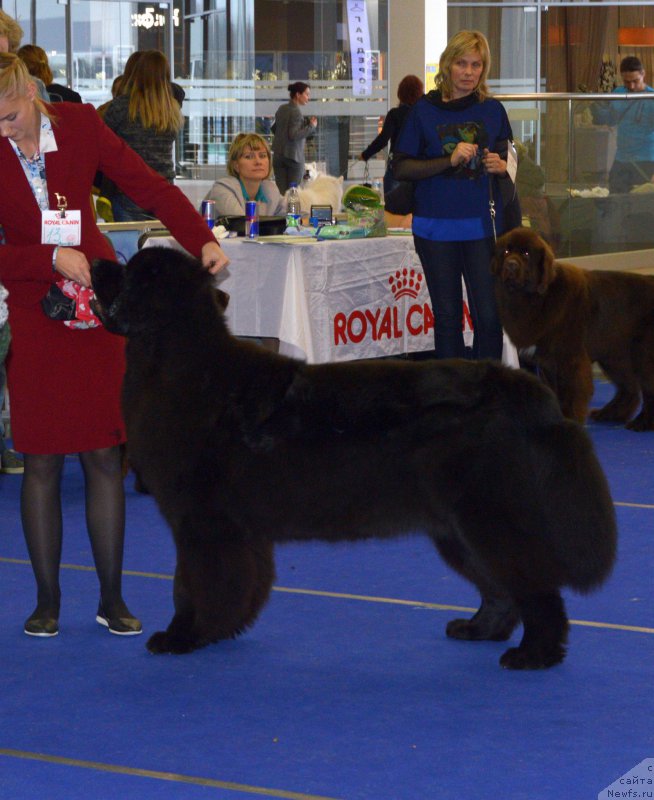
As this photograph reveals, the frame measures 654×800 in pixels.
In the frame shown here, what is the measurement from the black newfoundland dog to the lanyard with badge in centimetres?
21

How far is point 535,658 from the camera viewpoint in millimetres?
3148

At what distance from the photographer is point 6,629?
11.7ft

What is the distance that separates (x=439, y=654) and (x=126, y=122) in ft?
15.8

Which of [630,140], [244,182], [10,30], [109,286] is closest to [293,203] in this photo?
[244,182]

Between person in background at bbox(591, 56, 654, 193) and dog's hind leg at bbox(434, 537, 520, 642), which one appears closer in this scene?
dog's hind leg at bbox(434, 537, 520, 642)

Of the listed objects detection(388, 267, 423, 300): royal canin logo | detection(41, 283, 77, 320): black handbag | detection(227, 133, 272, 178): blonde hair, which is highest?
detection(227, 133, 272, 178): blonde hair

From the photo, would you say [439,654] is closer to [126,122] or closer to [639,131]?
[126,122]

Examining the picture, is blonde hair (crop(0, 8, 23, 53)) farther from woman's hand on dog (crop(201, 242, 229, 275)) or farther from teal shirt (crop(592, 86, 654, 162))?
teal shirt (crop(592, 86, 654, 162))

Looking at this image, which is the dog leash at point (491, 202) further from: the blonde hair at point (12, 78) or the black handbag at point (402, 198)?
the blonde hair at point (12, 78)

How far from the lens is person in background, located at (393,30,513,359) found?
571 centimetres

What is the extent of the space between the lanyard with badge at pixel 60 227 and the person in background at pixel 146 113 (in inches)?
148

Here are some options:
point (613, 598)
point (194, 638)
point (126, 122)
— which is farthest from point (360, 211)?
point (194, 638)

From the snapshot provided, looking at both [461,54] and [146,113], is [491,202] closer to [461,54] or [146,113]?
[461,54]

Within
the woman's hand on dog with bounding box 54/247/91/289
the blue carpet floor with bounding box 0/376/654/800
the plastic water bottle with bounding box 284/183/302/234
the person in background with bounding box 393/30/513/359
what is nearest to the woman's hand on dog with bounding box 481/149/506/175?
the person in background with bounding box 393/30/513/359
